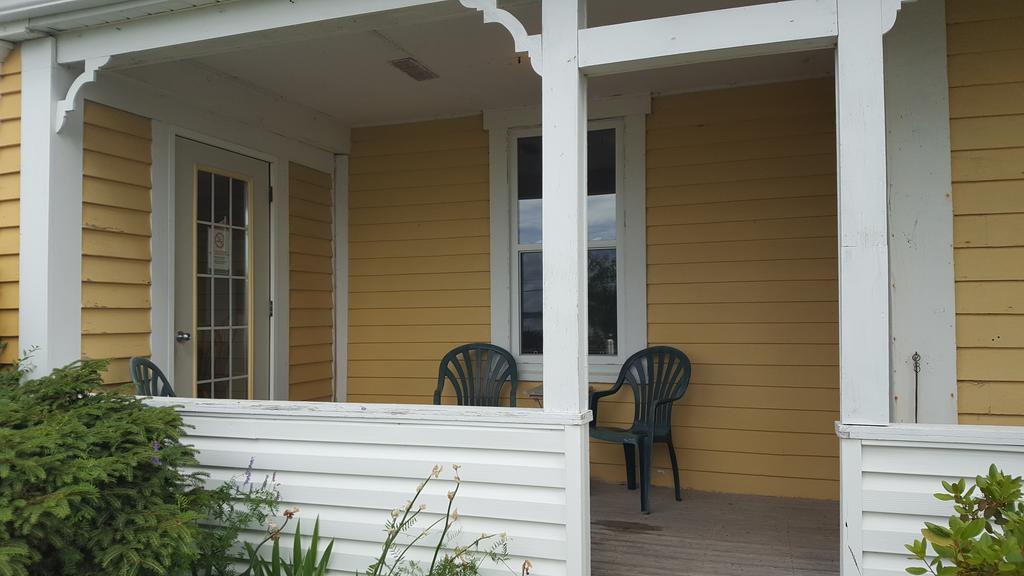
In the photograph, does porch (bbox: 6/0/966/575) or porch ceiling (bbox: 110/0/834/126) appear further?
porch ceiling (bbox: 110/0/834/126)

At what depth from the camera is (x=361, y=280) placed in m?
5.08

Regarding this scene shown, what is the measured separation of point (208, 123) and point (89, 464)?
7.93 ft

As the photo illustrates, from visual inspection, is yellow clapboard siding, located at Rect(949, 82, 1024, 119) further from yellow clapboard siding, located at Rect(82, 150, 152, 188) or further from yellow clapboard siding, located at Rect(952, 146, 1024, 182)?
yellow clapboard siding, located at Rect(82, 150, 152, 188)

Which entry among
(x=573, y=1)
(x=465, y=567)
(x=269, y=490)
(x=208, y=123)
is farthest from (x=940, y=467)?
(x=208, y=123)

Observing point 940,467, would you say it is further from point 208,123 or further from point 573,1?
point 208,123

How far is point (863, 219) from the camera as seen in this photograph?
7.27 feet

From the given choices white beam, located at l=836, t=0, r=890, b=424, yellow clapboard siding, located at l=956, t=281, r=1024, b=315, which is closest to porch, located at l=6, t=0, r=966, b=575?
white beam, located at l=836, t=0, r=890, b=424

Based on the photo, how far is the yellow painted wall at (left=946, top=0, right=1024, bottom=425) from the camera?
Result: 2.59m

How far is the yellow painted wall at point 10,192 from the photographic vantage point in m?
3.22

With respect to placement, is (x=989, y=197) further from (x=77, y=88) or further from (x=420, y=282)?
(x=77, y=88)

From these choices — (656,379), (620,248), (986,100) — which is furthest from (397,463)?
(986,100)

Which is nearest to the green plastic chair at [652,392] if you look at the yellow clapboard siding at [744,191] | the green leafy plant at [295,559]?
the yellow clapboard siding at [744,191]

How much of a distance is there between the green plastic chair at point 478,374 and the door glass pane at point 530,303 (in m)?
0.18

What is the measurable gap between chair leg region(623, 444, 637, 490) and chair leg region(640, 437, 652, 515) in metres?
0.31
